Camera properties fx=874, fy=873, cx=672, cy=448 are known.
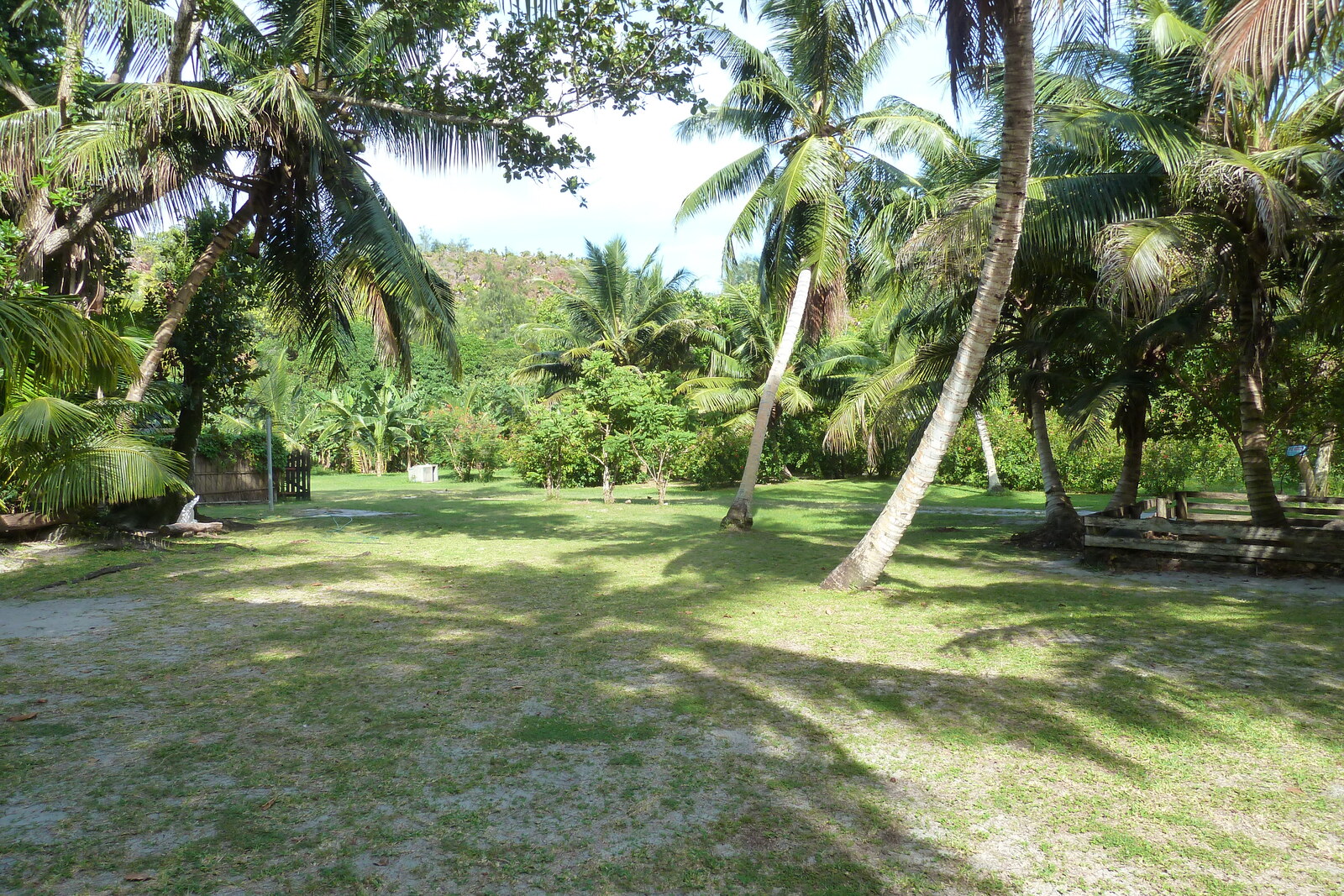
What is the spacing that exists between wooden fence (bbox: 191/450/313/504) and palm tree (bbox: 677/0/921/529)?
1256 cm

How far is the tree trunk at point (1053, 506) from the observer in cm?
1295

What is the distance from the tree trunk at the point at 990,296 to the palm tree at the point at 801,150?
20.8 feet

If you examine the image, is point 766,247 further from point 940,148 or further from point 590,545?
point 590,545

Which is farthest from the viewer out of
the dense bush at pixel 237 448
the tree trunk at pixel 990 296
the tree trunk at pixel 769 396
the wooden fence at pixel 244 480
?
the wooden fence at pixel 244 480

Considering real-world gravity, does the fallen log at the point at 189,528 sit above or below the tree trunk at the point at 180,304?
below

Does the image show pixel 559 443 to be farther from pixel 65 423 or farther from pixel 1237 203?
pixel 1237 203

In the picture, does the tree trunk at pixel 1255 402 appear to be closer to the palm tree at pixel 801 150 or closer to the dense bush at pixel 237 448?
the palm tree at pixel 801 150

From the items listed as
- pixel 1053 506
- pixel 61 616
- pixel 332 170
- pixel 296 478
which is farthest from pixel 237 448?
pixel 1053 506

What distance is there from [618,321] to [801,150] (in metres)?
14.8

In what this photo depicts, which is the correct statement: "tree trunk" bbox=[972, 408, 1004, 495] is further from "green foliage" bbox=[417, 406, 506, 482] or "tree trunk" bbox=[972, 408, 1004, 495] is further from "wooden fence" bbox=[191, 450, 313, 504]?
"wooden fence" bbox=[191, 450, 313, 504]

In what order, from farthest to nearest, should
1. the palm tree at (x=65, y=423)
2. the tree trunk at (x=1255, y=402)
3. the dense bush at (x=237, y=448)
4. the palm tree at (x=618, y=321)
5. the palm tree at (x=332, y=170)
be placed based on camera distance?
1. the palm tree at (x=618, y=321)
2. the dense bush at (x=237, y=448)
3. the palm tree at (x=332, y=170)
4. the tree trunk at (x=1255, y=402)
5. the palm tree at (x=65, y=423)

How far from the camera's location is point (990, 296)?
7.96 metres

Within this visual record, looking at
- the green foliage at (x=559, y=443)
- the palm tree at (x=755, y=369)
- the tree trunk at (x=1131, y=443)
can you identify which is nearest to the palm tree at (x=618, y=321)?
the palm tree at (x=755, y=369)

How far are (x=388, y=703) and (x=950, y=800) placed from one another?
3138 millimetres
